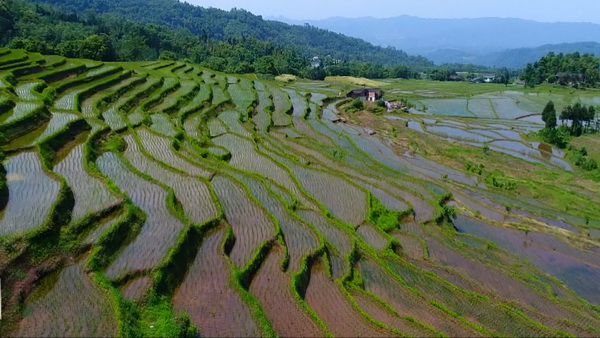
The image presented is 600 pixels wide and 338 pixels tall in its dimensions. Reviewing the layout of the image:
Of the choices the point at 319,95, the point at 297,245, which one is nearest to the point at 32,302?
the point at 297,245

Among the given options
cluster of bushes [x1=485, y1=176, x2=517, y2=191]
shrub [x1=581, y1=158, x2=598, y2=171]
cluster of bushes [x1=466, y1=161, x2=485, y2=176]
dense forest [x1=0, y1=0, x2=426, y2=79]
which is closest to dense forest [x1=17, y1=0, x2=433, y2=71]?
dense forest [x1=0, y1=0, x2=426, y2=79]

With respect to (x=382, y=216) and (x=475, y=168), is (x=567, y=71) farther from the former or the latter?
(x=382, y=216)

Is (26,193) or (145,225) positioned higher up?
(26,193)

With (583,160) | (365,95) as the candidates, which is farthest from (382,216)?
(365,95)

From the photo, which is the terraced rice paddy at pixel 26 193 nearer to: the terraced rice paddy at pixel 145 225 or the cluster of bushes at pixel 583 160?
the terraced rice paddy at pixel 145 225

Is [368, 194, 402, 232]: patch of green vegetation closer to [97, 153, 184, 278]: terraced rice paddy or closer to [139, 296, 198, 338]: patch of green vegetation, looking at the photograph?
[97, 153, 184, 278]: terraced rice paddy

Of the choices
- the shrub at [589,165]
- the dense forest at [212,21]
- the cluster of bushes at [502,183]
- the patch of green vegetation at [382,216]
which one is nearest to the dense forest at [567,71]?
the shrub at [589,165]
